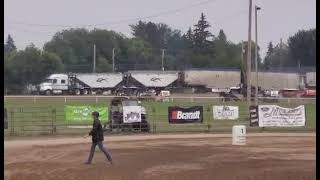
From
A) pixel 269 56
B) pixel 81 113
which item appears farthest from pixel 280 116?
pixel 269 56

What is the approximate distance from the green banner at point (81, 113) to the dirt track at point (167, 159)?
2.72 metres

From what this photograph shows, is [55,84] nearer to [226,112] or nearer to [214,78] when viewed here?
[214,78]

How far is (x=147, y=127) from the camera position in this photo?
32.4m

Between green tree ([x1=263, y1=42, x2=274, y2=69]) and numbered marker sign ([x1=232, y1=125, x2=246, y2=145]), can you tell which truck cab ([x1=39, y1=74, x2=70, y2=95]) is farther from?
numbered marker sign ([x1=232, y1=125, x2=246, y2=145])

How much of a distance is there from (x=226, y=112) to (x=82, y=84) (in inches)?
1434

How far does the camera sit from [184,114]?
33844mm

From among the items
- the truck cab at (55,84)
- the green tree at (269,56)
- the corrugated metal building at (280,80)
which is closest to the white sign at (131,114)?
the corrugated metal building at (280,80)

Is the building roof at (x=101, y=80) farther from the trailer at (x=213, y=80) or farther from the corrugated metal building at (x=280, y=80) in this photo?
the corrugated metal building at (x=280, y=80)

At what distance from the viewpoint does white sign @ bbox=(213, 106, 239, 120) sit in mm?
34656

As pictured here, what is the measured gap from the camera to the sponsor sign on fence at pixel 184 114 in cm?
3378

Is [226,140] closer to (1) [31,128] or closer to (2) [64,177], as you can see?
(1) [31,128]

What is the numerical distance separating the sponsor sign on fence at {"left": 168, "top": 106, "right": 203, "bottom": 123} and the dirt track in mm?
4038
